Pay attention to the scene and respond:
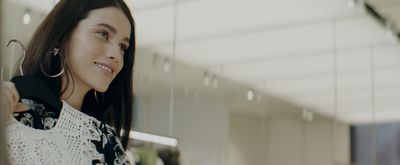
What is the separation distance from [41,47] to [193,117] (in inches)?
100

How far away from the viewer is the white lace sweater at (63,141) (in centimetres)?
71

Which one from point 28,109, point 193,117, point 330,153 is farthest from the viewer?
point 330,153

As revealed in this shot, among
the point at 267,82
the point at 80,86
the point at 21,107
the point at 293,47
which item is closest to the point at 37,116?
the point at 21,107

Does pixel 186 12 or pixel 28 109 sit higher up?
pixel 186 12

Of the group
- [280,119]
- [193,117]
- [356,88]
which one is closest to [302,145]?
[280,119]

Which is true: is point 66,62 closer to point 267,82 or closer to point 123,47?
point 123,47

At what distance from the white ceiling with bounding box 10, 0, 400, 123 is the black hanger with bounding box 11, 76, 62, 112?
6.55 ft

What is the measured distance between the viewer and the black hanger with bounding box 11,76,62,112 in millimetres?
802

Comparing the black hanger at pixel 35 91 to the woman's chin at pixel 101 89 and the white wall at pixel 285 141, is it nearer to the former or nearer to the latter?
the woman's chin at pixel 101 89

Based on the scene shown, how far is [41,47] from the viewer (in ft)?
2.89

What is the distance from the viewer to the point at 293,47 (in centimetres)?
449

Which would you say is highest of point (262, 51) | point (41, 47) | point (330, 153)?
point (262, 51)

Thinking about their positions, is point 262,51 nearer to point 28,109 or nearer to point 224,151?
point 224,151

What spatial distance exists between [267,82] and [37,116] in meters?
3.93
